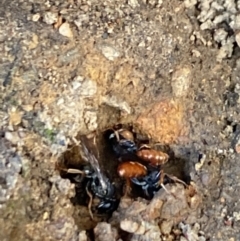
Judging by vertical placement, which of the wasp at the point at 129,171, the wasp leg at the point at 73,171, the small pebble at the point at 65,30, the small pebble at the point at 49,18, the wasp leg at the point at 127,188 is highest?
the small pebble at the point at 49,18

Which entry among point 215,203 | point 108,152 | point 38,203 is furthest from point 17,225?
point 215,203

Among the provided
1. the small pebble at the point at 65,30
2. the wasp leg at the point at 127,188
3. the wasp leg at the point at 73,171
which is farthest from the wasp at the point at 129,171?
the small pebble at the point at 65,30

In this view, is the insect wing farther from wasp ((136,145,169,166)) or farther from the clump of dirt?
wasp ((136,145,169,166))

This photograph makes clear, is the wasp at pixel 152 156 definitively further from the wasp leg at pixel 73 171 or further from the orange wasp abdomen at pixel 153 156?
the wasp leg at pixel 73 171

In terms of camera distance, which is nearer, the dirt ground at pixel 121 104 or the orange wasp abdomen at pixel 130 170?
the dirt ground at pixel 121 104

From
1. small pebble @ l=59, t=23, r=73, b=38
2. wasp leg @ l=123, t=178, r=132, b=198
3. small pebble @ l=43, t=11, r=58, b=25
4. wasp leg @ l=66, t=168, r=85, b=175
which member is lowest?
wasp leg @ l=123, t=178, r=132, b=198

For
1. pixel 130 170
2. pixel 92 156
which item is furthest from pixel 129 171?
pixel 92 156

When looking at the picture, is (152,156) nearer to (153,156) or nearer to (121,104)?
(153,156)

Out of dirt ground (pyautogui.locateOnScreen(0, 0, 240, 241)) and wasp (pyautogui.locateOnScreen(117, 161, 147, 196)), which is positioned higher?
dirt ground (pyautogui.locateOnScreen(0, 0, 240, 241))

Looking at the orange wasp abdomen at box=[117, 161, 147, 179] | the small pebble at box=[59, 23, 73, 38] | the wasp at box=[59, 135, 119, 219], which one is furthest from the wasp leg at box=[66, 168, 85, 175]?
the small pebble at box=[59, 23, 73, 38]
